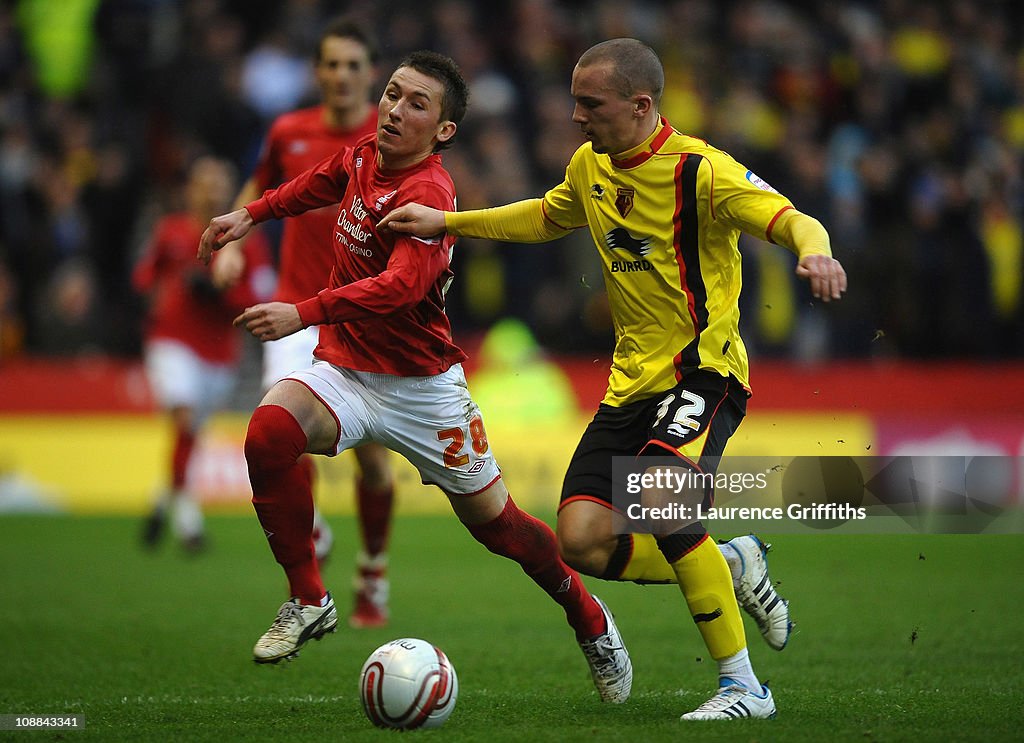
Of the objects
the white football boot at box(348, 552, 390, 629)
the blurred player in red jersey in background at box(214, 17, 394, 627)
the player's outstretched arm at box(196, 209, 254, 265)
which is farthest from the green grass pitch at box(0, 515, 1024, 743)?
the player's outstretched arm at box(196, 209, 254, 265)

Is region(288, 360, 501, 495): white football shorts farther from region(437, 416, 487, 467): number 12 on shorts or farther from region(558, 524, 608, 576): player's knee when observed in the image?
region(558, 524, 608, 576): player's knee

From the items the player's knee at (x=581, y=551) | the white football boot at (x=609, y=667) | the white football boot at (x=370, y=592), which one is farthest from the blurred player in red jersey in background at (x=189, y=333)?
the player's knee at (x=581, y=551)

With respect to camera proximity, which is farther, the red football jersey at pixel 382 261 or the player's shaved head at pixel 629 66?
the red football jersey at pixel 382 261

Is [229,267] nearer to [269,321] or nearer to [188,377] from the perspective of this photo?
[269,321]

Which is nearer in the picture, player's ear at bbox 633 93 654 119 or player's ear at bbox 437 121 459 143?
player's ear at bbox 633 93 654 119

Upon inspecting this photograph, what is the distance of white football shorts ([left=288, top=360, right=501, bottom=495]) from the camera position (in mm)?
5809

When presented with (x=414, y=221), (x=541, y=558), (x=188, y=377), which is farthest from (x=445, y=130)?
(x=188, y=377)

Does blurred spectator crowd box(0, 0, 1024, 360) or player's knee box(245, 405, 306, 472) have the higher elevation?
blurred spectator crowd box(0, 0, 1024, 360)

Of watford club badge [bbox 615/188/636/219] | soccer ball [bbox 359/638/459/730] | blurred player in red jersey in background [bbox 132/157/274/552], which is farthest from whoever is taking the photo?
blurred player in red jersey in background [bbox 132/157/274/552]

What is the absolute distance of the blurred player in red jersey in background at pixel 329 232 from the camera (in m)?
7.70

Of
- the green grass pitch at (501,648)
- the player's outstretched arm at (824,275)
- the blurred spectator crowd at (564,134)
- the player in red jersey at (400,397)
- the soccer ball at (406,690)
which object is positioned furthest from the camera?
the blurred spectator crowd at (564,134)

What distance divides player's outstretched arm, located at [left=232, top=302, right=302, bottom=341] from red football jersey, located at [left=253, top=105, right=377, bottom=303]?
2371 mm

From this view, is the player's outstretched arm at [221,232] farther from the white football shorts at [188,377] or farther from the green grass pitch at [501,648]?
the white football shorts at [188,377]

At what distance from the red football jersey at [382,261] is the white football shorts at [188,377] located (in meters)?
5.51
